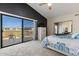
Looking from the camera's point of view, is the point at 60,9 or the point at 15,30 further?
the point at 15,30

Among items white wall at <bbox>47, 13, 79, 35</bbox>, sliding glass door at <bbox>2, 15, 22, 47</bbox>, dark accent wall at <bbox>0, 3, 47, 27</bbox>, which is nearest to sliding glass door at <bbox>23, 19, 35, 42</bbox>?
dark accent wall at <bbox>0, 3, 47, 27</bbox>

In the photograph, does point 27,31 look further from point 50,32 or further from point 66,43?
point 66,43

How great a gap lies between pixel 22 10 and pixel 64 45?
276 centimetres

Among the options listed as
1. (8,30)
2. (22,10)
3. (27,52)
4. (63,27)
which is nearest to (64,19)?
(63,27)

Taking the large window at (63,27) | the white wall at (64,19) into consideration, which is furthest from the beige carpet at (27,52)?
the white wall at (64,19)

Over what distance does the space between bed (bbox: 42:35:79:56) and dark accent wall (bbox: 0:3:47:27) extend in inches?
43.0

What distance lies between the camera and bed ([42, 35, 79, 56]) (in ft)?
9.11

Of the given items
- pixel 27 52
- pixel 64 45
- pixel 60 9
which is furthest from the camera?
pixel 60 9

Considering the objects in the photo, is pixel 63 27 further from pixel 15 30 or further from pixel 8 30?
pixel 8 30

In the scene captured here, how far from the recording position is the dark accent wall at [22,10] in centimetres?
412

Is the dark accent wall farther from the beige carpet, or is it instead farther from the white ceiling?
the beige carpet

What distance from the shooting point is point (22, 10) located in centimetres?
494

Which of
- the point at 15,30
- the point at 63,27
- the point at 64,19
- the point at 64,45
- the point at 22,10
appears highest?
the point at 22,10

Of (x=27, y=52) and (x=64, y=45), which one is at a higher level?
(x=64, y=45)
